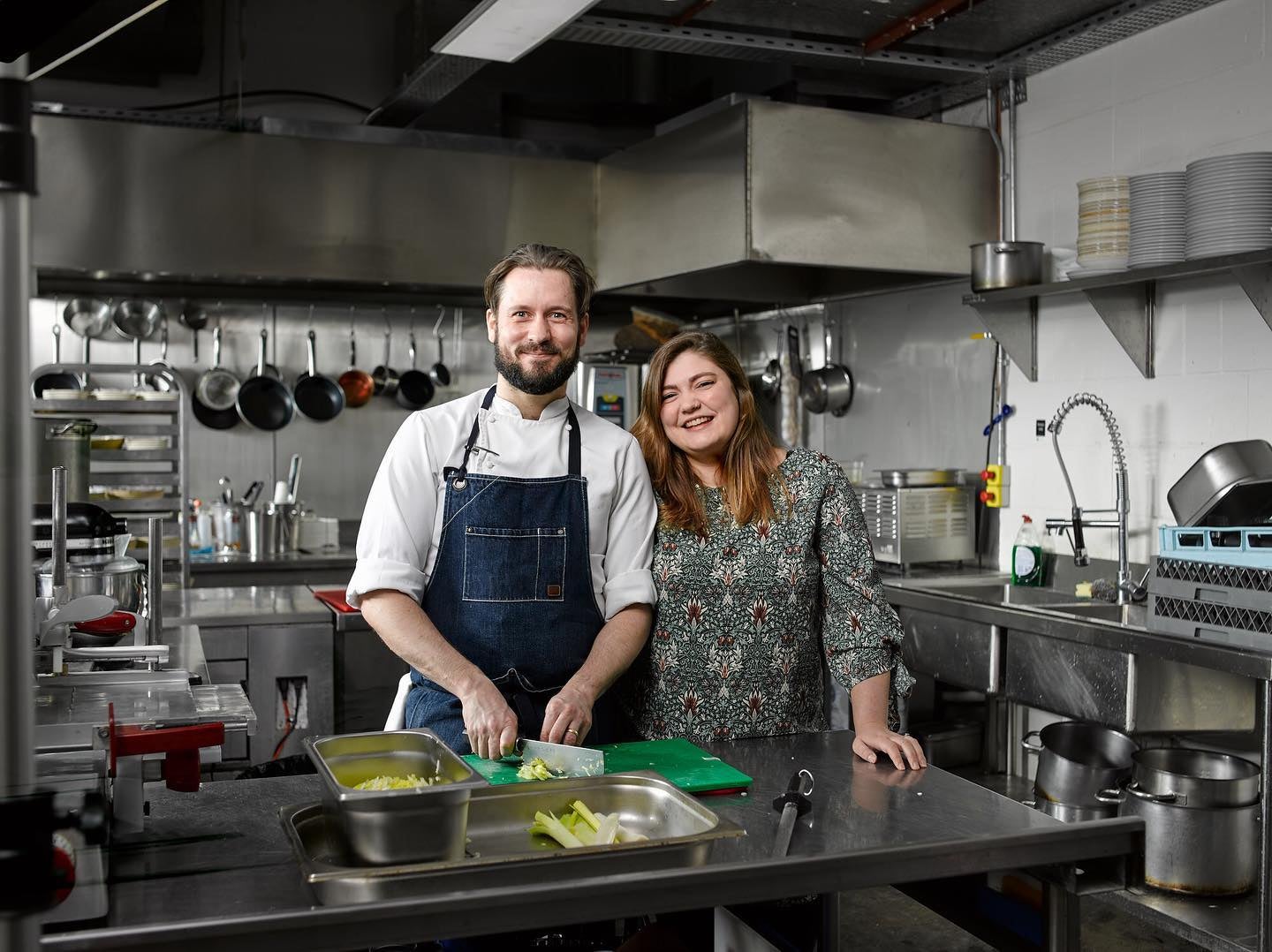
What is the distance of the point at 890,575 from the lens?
14.8 ft

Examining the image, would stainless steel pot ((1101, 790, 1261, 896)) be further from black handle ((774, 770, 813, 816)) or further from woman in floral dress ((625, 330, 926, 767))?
black handle ((774, 770, 813, 816))

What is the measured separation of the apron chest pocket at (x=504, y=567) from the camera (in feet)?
7.49

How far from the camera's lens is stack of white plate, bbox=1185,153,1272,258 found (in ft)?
11.1

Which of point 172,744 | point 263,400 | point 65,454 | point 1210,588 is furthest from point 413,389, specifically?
point 172,744

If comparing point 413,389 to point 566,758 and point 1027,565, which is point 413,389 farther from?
point 566,758

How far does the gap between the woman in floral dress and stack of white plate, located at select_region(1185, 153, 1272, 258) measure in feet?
5.72

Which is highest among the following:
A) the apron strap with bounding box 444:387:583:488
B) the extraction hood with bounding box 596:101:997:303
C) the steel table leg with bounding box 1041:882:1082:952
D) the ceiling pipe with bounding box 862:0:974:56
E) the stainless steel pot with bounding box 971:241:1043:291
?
the ceiling pipe with bounding box 862:0:974:56

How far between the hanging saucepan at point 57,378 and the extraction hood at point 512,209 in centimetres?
22

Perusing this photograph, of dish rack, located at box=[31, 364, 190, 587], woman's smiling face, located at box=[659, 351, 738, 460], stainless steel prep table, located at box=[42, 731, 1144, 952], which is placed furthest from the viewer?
dish rack, located at box=[31, 364, 190, 587]

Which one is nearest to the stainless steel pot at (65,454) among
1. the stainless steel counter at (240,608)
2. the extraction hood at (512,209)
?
the stainless steel counter at (240,608)

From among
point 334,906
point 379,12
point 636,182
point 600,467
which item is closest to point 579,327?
point 600,467

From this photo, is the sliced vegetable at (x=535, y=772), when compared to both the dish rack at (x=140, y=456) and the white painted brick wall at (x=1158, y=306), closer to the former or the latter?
the white painted brick wall at (x=1158, y=306)

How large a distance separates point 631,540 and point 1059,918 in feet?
3.33

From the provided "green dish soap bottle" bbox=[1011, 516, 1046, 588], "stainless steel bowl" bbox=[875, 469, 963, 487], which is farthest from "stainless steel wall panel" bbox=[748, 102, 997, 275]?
"green dish soap bottle" bbox=[1011, 516, 1046, 588]
